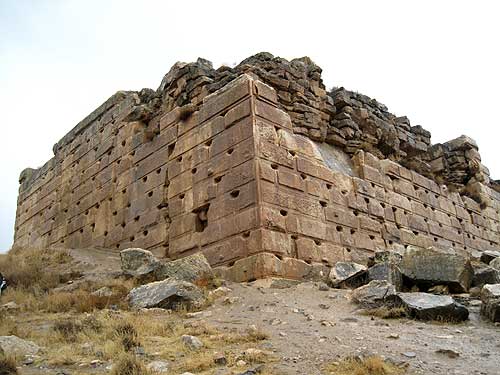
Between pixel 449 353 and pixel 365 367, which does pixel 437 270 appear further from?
pixel 365 367

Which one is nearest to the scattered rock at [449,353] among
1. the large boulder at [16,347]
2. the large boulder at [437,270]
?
the large boulder at [437,270]

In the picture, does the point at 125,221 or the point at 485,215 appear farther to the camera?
the point at 485,215

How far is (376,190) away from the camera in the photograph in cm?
1127

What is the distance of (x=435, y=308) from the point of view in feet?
18.8

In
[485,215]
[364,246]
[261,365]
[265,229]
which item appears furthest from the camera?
[485,215]

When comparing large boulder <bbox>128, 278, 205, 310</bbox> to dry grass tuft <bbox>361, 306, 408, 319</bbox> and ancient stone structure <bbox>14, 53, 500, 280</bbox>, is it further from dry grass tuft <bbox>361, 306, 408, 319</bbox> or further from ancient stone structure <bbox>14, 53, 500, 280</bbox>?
dry grass tuft <bbox>361, 306, 408, 319</bbox>

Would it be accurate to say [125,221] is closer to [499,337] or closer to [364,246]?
[364,246]

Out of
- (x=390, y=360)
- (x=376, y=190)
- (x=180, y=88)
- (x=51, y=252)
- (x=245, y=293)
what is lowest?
(x=390, y=360)

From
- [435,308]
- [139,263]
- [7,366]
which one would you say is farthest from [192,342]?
[139,263]

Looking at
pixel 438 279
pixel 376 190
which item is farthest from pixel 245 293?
pixel 376 190

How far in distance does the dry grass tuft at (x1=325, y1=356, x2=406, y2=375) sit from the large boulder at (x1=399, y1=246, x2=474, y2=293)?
3.17 meters

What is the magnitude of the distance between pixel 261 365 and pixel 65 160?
1265 cm

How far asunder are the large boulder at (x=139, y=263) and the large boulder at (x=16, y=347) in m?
2.96

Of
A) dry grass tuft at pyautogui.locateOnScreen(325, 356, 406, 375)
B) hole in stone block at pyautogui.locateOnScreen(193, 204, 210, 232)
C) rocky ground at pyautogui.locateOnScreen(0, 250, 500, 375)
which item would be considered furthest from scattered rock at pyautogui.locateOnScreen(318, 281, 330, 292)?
dry grass tuft at pyautogui.locateOnScreen(325, 356, 406, 375)
